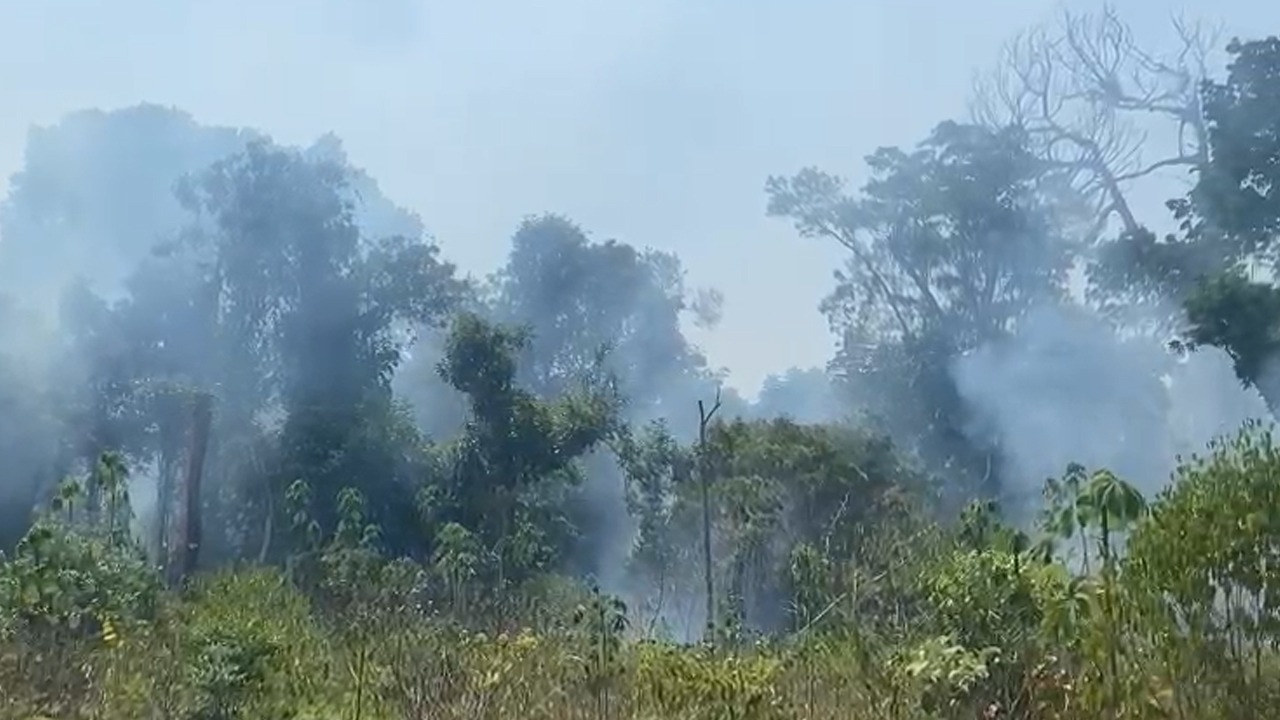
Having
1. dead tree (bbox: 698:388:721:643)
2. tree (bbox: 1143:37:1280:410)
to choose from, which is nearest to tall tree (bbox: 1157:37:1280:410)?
tree (bbox: 1143:37:1280:410)

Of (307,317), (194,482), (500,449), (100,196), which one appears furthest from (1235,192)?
(100,196)

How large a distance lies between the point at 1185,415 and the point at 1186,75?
13.6 feet

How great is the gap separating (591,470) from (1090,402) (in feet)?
19.4

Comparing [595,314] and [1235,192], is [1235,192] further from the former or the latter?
[595,314]

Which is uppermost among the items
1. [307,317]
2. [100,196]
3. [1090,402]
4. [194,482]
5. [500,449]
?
[100,196]

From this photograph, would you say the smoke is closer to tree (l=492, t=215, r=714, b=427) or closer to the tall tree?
the tall tree

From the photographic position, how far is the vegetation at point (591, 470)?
17.8 ft

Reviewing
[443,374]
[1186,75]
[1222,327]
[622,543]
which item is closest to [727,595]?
[622,543]

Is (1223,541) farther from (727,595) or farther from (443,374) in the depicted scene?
(443,374)

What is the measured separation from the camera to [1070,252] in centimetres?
1659

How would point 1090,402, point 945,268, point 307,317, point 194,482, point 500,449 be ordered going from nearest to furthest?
point 500,449 < point 194,482 < point 307,317 < point 1090,402 < point 945,268

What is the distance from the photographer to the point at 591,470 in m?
14.3

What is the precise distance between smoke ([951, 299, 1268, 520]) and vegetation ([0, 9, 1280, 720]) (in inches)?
7.5

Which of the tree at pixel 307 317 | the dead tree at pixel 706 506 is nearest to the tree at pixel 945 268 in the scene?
the dead tree at pixel 706 506
